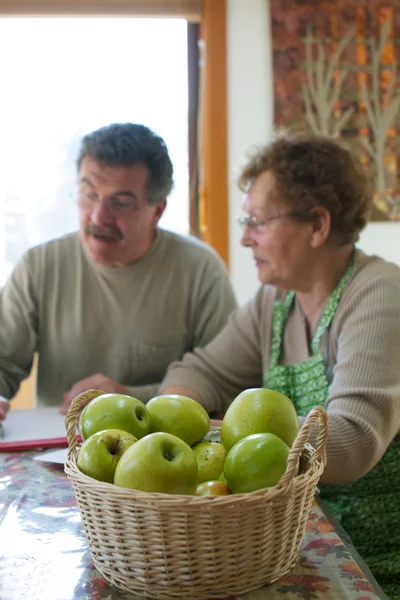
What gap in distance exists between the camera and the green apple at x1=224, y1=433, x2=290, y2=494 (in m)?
0.60

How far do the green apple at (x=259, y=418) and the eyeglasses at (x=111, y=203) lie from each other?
109 centimetres

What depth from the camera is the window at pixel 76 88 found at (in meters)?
2.79

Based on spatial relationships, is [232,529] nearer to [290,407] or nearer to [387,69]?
[290,407]

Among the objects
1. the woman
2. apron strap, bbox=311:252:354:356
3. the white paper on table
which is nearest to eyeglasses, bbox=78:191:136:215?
the woman

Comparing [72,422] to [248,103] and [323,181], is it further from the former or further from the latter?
[248,103]

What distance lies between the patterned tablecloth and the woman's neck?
619 millimetres

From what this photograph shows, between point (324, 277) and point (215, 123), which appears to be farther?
point (215, 123)

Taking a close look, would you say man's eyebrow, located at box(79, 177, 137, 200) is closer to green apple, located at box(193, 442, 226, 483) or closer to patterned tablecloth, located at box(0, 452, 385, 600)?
patterned tablecloth, located at box(0, 452, 385, 600)

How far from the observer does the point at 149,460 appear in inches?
23.2

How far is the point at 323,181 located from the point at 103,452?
0.97 meters

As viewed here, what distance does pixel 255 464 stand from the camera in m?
0.61

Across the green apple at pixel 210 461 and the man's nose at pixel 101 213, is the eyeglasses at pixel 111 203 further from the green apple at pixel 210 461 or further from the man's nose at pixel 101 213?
the green apple at pixel 210 461

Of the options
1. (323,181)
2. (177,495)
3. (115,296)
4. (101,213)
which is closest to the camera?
(177,495)

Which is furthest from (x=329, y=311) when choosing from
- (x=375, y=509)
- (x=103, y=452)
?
(x=103, y=452)
